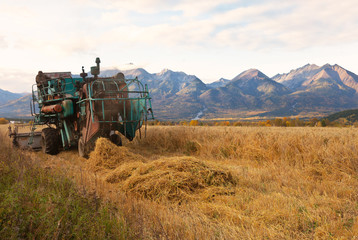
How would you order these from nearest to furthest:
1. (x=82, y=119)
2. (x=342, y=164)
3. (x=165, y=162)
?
(x=165, y=162) → (x=342, y=164) → (x=82, y=119)

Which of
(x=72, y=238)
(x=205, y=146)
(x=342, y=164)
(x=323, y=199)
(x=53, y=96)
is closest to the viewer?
(x=72, y=238)

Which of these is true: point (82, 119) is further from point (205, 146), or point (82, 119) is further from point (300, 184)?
point (300, 184)

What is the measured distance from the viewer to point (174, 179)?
207 inches

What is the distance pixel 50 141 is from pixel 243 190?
333 inches

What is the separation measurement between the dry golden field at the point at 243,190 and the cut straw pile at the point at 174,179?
2 cm

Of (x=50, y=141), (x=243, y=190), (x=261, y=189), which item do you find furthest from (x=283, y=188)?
(x=50, y=141)

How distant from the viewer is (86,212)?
3.69 metres

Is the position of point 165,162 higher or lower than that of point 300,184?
higher

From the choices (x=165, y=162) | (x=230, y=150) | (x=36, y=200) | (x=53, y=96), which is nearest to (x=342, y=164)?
(x=230, y=150)

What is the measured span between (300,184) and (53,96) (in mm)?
9889

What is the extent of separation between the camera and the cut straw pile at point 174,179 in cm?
507

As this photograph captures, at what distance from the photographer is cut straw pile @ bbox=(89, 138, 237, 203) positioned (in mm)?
5074

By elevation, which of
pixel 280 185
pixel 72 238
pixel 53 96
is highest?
pixel 53 96

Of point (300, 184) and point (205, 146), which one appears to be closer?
point (300, 184)
